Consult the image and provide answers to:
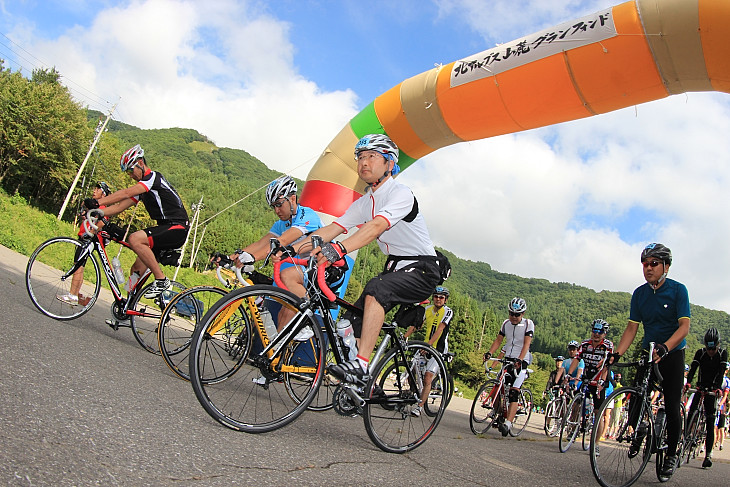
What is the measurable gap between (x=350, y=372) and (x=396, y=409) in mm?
655

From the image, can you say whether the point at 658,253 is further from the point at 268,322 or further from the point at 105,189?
the point at 105,189

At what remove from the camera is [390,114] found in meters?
10.1

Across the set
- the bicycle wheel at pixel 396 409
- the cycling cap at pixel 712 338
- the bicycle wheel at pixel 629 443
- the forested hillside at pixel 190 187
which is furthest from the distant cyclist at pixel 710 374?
the forested hillside at pixel 190 187

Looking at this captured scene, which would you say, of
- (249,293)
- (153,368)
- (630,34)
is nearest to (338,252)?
(249,293)

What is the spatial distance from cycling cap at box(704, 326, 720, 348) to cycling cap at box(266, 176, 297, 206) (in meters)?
6.39

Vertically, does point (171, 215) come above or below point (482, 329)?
below

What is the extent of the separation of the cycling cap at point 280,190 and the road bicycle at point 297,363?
6.87ft

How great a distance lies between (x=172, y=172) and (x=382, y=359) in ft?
349

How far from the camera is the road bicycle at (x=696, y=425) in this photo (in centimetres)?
682

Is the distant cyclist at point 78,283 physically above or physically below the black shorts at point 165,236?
below

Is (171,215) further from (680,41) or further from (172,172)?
(172,172)

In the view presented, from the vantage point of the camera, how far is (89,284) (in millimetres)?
5910

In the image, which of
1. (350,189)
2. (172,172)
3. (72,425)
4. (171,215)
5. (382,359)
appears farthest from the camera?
(172,172)

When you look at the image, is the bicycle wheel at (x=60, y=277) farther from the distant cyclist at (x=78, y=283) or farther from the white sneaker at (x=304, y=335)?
the white sneaker at (x=304, y=335)
